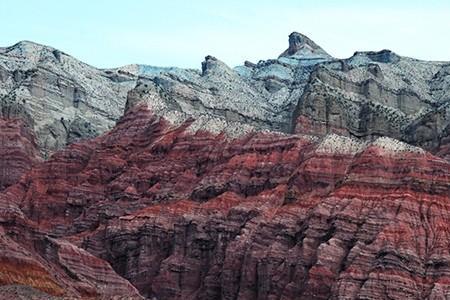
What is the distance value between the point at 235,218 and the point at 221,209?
3.94m

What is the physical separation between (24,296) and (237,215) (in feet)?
191

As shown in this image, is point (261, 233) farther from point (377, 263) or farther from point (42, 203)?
point (42, 203)

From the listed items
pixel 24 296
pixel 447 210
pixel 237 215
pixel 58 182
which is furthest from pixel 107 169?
pixel 24 296

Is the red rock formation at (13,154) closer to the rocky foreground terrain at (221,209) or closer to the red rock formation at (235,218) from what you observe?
the rocky foreground terrain at (221,209)

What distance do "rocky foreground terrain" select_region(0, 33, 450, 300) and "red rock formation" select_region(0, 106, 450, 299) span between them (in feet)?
0.60

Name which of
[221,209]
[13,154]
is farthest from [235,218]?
[13,154]

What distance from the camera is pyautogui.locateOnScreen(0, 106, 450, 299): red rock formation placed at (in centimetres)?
12475

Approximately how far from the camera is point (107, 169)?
175625mm

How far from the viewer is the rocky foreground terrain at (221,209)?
124 metres

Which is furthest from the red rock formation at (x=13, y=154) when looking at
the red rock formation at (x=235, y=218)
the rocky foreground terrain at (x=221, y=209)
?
the red rock formation at (x=235, y=218)

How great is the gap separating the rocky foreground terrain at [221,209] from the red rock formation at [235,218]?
183 mm

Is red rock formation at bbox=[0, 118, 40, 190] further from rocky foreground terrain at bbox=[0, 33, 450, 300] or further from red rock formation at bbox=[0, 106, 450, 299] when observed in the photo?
red rock formation at bbox=[0, 106, 450, 299]

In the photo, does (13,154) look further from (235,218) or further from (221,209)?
(235,218)

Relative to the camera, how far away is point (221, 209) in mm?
151875
